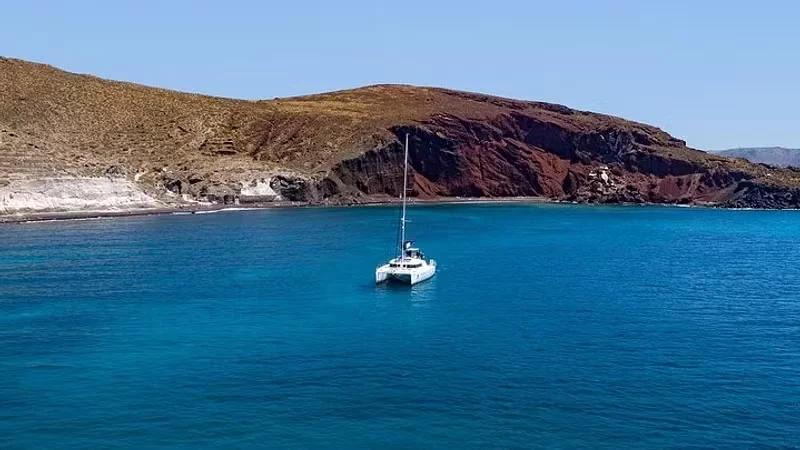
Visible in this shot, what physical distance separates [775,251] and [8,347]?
83940 mm

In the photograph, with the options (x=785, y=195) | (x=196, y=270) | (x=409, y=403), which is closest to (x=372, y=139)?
(x=785, y=195)

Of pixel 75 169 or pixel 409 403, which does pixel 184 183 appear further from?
pixel 409 403

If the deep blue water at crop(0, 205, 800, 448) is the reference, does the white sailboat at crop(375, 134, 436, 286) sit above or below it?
above

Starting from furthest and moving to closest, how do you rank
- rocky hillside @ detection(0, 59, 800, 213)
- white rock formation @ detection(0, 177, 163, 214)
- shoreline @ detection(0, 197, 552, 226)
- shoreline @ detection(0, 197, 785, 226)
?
rocky hillside @ detection(0, 59, 800, 213), white rock formation @ detection(0, 177, 163, 214), shoreline @ detection(0, 197, 785, 226), shoreline @ detection(0, 197, 552, 226)

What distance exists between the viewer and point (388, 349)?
43.3 m

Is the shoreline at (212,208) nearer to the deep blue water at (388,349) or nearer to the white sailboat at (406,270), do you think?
the deep blue water at (388,349)

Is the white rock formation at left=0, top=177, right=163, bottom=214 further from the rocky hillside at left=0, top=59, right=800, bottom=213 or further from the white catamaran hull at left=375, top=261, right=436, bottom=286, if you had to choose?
the white catamaran hull at left=375, top=261, right=436, bottom=286

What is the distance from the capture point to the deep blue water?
102 feet

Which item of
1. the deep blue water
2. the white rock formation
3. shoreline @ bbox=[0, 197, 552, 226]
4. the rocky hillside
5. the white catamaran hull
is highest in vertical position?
the rocky hillside

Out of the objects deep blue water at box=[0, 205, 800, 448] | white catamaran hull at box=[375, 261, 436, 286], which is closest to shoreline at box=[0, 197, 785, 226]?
deep blue water at box=[0, 205, 800, 448]

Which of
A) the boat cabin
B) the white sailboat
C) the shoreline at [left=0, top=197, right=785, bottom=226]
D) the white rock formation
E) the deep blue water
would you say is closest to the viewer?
the deep blue water

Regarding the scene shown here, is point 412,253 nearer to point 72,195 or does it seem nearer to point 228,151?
point 72,195

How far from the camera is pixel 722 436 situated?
100 ft

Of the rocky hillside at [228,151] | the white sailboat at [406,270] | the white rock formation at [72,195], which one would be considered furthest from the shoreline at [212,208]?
the white sailboat at [406,270]
